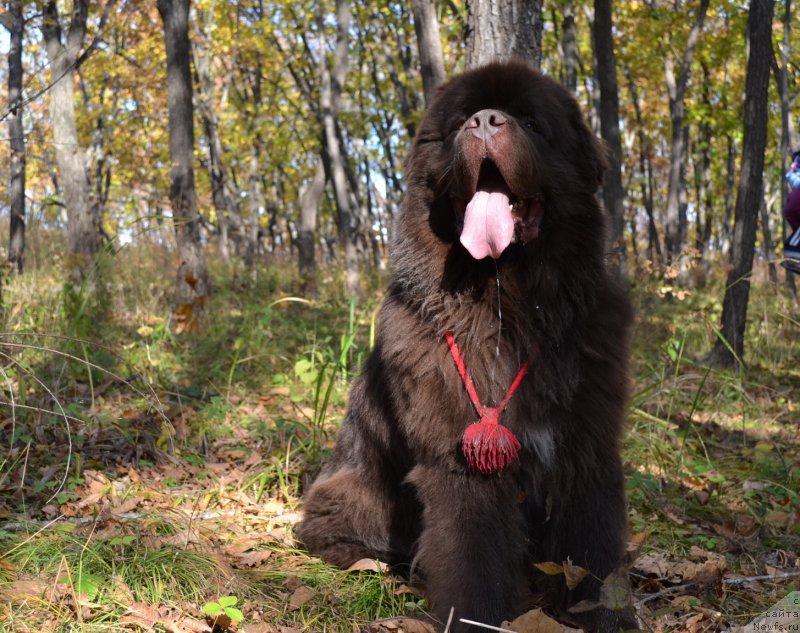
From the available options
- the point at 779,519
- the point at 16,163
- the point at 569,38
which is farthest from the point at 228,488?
the point at 569,38

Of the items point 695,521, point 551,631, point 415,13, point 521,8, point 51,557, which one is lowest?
point 695,521

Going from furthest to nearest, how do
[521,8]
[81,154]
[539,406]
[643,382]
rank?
[81,154] < [643,382] < [521,8] < [539,406]

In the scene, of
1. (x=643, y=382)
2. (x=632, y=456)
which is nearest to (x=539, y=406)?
(x=632, y=456)

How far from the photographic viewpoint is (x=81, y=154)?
9.92 metres

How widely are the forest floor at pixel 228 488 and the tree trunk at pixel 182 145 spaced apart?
1.12m

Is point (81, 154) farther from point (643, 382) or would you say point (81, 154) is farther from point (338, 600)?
point (338, 600)

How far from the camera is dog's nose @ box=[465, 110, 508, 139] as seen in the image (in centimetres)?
243

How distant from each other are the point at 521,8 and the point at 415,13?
2341 millimetres

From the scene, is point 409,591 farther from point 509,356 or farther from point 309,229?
point 309,229

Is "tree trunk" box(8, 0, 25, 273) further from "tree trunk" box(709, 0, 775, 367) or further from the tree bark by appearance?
"tree trunk" box(709, 0, 775, 367)

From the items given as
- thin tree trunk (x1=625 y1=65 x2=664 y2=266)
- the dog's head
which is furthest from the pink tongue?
thin tree trunk (x1=625 y1=65 x2=664 y2=266)

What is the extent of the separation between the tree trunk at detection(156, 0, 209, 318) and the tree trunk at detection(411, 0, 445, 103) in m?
3.24

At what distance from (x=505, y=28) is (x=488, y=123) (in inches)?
77.5

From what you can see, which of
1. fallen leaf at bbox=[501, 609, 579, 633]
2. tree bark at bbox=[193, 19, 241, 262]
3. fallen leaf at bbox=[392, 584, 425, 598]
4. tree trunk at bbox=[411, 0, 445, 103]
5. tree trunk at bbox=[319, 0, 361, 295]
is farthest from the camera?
tree bark at bbox=[193, 19, 241, 262]
